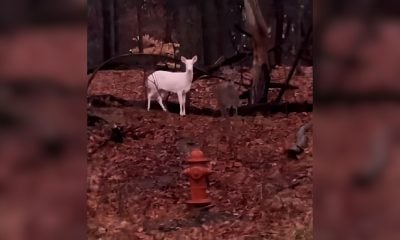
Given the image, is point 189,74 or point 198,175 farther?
point 189,74

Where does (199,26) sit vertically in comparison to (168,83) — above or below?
above

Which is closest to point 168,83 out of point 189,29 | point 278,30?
point 189,29

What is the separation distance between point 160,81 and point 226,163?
66 cm

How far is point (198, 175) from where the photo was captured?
464 cm

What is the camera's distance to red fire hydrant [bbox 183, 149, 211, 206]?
4.65 m

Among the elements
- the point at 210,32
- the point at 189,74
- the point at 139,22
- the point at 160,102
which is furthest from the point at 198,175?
the point at 139,22

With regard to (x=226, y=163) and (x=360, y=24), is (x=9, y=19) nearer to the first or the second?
(x=226, y=163)

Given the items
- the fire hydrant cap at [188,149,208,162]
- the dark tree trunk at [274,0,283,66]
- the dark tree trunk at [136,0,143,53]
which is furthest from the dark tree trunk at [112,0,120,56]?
the dark tree trunk at [274,0,283,66]

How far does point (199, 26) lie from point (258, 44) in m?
0.39

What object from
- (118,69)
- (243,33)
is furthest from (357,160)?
(118,69)

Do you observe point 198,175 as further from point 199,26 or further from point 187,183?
point 199,26

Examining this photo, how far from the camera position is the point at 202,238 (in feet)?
15.4

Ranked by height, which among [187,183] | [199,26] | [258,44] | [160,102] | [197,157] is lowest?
[187,183]

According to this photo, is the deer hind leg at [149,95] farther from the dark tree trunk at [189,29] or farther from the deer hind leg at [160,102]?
the dark tree trunk at [189,29]
